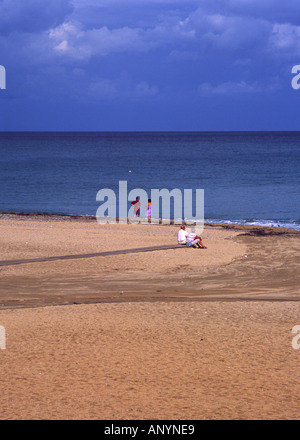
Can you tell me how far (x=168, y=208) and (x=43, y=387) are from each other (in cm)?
3204

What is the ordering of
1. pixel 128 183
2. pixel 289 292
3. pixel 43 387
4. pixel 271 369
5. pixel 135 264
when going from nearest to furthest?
pixel 43 387, pixel 271 369, pixel 289 292, pixel 135 264, pixel 128 183

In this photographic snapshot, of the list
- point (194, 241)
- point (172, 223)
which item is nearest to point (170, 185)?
point (172, 223)

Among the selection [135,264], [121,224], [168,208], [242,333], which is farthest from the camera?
[168,208]

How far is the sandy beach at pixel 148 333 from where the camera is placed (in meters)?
8.45

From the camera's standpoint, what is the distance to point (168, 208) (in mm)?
40594

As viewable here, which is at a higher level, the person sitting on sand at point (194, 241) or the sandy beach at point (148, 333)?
the person sitting on sand at point (194, 241)

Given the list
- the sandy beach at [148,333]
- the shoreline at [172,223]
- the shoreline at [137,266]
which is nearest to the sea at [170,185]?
the shoreline at [172,223]

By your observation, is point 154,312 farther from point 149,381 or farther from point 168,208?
point 168,208

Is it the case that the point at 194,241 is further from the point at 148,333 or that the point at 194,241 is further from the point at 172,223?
the point at 172,223

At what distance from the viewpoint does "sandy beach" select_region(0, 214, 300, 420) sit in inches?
332

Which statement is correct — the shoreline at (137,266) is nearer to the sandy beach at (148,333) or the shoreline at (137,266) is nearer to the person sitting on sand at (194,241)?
the sandy beach at (148,333)

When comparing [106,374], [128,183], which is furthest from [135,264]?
[128,183]

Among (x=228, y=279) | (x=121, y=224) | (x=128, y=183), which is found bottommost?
(x=228, y=279)

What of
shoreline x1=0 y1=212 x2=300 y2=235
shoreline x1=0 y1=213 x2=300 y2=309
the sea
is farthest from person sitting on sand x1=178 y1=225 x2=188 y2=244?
the sea
